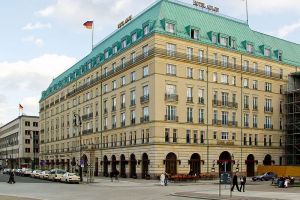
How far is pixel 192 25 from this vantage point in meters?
76.9

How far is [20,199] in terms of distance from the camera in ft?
107

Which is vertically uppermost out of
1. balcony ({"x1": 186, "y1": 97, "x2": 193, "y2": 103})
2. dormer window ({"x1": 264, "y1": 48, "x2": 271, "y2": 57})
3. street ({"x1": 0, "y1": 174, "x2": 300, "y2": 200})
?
dormer window ({"x1": 264, "y1": 48, "x2": 271, "y2": 57})

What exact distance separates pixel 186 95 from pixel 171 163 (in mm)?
11093

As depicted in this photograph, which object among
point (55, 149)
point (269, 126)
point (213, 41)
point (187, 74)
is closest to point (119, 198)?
point (187, 74)

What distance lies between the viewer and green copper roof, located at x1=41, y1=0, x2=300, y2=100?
74.8 meters

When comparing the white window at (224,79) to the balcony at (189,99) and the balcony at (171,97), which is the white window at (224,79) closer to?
the balcony at (189,99)

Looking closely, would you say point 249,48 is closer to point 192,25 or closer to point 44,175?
point 192,25

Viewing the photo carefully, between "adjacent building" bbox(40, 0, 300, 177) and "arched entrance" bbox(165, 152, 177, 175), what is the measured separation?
15cm

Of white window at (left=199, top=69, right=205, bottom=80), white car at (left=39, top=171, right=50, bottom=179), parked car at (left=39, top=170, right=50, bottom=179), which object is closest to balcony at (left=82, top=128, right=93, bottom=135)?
parked car at (left=39, top=170, right=50, bottom=179)

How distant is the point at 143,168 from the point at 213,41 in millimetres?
24646

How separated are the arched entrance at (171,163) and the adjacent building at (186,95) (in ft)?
0.50

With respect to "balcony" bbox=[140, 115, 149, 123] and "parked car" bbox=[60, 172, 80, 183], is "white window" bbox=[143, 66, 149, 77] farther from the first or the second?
"parked car" bbox=[60, 172, 80, 183]

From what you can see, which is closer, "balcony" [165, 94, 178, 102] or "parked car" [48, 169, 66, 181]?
"parked car" [48, 169, 66, 181]

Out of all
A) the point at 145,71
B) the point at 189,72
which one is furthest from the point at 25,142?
the point at 189,72
